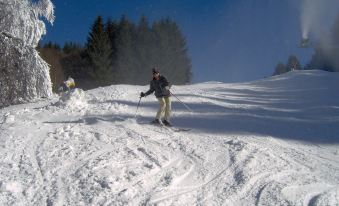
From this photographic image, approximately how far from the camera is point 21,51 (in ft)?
58.0

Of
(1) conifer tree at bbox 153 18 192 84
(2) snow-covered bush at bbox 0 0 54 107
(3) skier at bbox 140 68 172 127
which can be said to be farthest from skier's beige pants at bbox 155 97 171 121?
(1) conifer tree at bbox 153 18 192 84

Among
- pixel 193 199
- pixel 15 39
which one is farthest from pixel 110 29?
pixel 193 199

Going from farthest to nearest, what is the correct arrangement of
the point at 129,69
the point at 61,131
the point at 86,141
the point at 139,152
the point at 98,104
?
the point at 129,69, the point at 98,104, the point at 61,131, the point at 86,141, the point at 139,152

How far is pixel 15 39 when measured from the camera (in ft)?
57.5

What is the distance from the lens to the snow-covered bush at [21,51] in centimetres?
1711

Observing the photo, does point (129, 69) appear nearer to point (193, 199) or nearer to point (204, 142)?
point (204, 142)

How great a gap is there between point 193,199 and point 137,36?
162 ft

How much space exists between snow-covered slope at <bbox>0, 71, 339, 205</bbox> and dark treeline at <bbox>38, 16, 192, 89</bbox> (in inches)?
1273

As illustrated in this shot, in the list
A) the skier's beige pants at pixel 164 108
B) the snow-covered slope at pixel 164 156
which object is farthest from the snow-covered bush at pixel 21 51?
the skier's beige pants at pixel 164 108

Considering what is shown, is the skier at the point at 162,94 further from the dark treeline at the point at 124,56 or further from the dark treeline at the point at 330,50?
the dark treeline at the point at 330,50

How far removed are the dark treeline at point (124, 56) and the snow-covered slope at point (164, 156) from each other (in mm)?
32329

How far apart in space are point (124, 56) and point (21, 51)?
115ft

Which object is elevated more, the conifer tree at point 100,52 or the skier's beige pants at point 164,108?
the conifer tree at point 100,52

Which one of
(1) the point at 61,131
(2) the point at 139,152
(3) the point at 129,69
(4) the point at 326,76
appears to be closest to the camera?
(2) the point at 139,152
